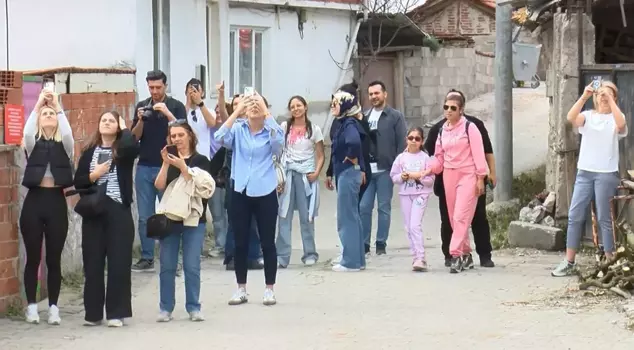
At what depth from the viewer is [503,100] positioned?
1370cm

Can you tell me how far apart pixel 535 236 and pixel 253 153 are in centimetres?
399

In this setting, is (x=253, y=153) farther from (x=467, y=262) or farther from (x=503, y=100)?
(x=503, y=100)

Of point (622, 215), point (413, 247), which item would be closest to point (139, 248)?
point (413, 247)

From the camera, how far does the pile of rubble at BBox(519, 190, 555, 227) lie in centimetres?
1165

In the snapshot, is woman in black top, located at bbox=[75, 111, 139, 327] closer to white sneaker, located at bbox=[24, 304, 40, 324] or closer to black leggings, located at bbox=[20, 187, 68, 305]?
black leggings, located at bbox=[20, 187, 68, 305]

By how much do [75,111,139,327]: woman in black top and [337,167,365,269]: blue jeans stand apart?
2.90 m

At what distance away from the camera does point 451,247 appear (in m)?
10.4

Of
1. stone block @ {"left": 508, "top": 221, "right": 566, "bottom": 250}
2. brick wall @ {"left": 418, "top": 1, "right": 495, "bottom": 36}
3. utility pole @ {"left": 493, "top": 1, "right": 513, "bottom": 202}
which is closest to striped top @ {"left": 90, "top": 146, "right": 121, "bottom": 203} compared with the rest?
stone block @ {"left": 508, "top": 221, "right": 566, "bottom": 250}

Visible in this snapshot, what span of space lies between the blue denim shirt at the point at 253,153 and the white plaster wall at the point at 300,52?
859 centimetres

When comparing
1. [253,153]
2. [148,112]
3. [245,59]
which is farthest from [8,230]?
[245,59]

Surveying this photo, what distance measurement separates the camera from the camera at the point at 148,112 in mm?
10184

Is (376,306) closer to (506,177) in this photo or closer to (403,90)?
(506,177)

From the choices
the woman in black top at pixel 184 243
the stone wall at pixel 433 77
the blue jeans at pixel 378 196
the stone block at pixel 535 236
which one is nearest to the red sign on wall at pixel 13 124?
the woman in black top at pixel 184 243

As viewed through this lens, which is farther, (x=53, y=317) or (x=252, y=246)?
(x=252, y=246)
